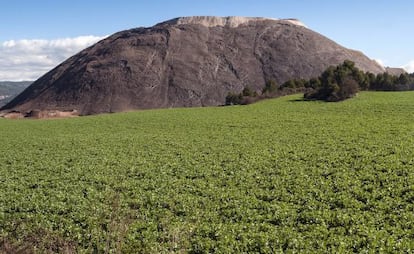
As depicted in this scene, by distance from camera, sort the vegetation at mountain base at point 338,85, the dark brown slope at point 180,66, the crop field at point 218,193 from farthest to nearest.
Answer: the dark brown slope at point 180,66, the vegetation at mountain base at point 338,85, the crop field at point 218,193

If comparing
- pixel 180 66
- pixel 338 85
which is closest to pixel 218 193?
pixel 338 85

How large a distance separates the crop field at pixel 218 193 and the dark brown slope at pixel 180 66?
89.8 m

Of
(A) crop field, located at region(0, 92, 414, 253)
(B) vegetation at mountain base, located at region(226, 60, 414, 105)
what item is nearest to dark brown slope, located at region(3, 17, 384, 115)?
(B) vegetation at mountain base, located at region(226, 60, 414, 105)

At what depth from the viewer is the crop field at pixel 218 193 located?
14.9m

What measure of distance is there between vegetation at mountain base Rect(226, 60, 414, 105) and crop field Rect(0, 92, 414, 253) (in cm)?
2442

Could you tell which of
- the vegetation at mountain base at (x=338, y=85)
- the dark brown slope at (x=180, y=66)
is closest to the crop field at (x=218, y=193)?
the vegetation at mountain base at (x=338, y=85)

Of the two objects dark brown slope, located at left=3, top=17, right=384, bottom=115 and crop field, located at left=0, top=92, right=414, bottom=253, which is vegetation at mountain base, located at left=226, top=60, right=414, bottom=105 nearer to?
crop field, located at left=0, top=92, right=414, bottom=253

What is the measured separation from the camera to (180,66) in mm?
141625

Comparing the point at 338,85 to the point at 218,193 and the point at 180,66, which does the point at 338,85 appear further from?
the point at 180,66

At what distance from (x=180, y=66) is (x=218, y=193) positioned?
407 ft

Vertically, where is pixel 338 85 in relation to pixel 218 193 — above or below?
above

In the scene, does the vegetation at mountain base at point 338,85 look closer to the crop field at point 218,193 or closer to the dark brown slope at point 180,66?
the crop field at point 218,193

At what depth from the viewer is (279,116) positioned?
53781 millimetres

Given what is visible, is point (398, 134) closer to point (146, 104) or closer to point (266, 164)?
point (266, 164)
